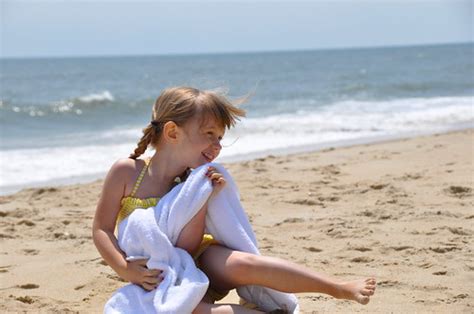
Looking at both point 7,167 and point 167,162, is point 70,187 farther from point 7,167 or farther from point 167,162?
point 167,162

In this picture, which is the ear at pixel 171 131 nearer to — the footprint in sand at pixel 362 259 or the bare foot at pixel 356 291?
the bare foot at pixel 356 291

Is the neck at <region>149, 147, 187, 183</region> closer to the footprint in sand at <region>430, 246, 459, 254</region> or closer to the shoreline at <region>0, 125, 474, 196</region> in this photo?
the footprint in sand at <region>430, 246, 459, 254</region>

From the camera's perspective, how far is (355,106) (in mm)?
17438

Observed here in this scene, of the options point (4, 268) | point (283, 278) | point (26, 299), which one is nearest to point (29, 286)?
point (26, 299)

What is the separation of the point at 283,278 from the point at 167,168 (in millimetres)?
693

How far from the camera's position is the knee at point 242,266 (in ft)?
8.90

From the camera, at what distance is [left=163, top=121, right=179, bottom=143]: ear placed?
2.93 m

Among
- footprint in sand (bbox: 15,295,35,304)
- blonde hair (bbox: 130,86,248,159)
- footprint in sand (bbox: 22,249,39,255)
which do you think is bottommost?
footprint in sand (bbox: 22,249,39,255)

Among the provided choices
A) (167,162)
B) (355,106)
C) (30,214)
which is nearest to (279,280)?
(167,162)

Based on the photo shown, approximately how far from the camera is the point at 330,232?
4.58 m

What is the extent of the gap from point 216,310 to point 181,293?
170 millimetres

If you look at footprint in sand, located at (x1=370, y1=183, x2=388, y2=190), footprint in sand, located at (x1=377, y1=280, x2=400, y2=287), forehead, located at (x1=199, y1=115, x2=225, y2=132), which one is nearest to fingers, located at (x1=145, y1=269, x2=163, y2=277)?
forehead, located at (x1=199, y1=115, x2=225, y2=132)

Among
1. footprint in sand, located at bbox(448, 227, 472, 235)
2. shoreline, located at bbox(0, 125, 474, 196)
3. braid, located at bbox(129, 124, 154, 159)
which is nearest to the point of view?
braid, located at bbox(129, 124, 154, 159)

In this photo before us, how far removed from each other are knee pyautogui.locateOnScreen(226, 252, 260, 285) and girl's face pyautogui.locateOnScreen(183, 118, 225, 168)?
44 cm
